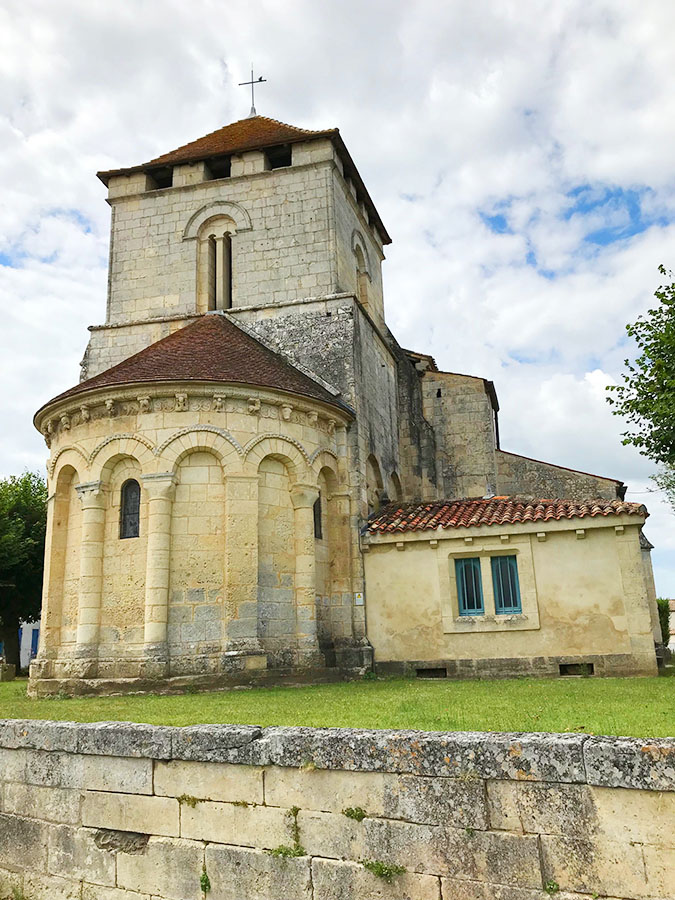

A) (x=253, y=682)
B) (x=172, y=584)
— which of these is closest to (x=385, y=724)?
(x=253, y=682)


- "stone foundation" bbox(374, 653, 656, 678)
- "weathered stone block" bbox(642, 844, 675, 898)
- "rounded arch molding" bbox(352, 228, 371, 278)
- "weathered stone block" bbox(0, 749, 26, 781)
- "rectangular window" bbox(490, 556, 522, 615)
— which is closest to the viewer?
"weathered stone block" bbox(642, 844, 675, 898)

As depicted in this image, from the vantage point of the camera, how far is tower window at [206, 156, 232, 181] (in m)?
20.1

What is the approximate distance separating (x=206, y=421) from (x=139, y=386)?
1.46 m

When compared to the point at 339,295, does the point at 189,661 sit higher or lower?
lower

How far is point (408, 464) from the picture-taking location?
71.2ft

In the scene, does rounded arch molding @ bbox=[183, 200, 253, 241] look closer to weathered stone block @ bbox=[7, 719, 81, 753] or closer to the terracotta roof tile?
the terracotta roof tile

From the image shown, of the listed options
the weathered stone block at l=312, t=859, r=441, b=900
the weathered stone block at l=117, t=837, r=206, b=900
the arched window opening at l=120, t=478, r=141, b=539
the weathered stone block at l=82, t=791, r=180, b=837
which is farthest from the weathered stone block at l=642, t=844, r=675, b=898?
the arched window opening at l=120, t=478, r=141, b=539

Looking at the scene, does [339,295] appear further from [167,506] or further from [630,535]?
[630,535]

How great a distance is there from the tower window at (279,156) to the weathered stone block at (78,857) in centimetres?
1751

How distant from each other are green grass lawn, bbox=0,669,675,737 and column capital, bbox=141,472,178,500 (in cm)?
358

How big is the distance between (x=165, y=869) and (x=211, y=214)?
17331 mm

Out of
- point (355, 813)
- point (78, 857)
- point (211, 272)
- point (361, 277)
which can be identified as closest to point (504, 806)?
point (355, 813)

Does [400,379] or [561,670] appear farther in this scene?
[400,379]

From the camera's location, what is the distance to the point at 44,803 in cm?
608
